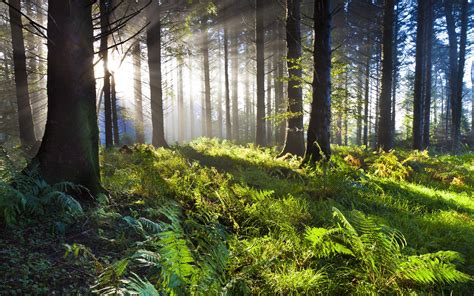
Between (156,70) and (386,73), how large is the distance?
9426 millimetres

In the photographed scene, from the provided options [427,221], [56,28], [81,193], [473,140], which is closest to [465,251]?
[427,221]

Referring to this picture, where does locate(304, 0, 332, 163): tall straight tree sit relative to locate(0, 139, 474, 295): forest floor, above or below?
above

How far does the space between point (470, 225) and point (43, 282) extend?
4884mm

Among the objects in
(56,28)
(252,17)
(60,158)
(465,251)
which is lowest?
(465,251)

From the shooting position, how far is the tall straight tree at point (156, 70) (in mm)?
12758

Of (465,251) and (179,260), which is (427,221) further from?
(179,260)

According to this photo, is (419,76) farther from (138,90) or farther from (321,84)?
(138,90)

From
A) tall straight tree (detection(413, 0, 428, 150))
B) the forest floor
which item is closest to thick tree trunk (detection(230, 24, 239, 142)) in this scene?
tall straight tree (detection(413, 0, 428, 150))

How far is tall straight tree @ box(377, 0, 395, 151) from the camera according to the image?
12047 millimetres

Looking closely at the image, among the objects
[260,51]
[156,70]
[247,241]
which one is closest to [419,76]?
[260,51]

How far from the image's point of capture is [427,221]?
4.13 meters

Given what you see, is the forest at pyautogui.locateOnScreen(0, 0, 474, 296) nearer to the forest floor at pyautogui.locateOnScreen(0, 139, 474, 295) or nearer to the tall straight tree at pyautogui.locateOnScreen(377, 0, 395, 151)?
the forest floor at pyautogui.locateOnScreen(0, 139, 474, 295)

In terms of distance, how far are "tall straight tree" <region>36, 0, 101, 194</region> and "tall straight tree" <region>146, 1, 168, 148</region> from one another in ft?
28.1

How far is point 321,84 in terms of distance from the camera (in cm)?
714
